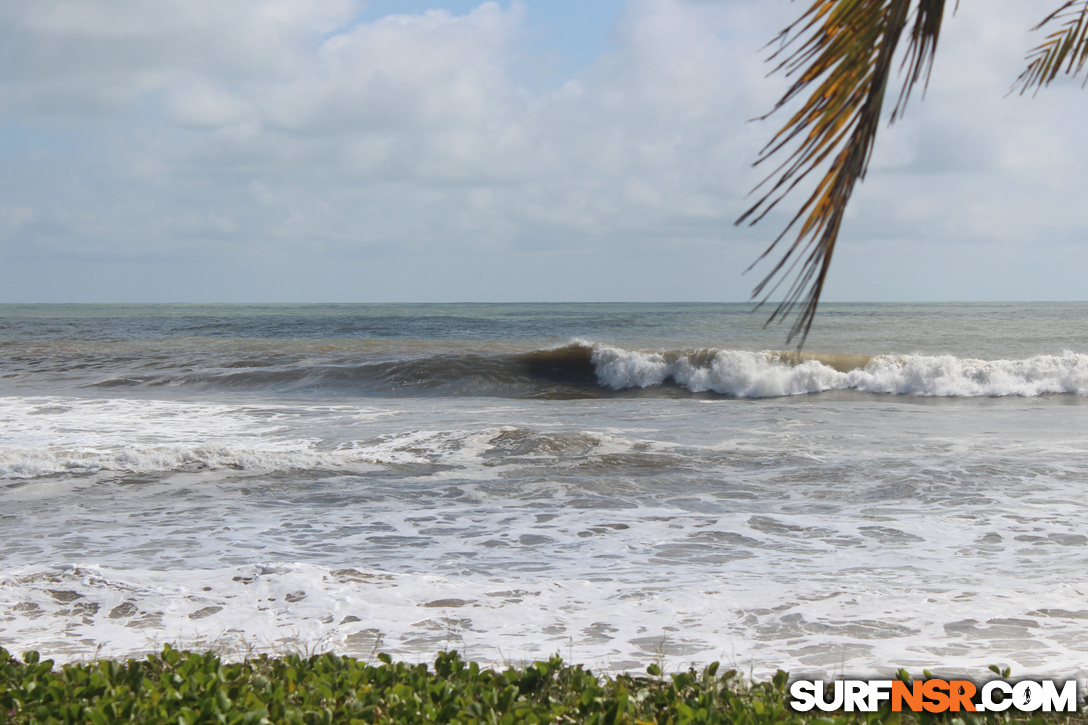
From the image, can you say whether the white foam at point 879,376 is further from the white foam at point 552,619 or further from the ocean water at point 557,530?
the white foam at point 552,619

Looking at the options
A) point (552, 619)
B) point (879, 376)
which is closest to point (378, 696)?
point (552, 619)

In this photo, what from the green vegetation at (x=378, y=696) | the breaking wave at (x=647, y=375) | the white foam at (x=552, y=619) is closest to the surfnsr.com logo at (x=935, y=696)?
the green vegetation at (x=378, y=696)

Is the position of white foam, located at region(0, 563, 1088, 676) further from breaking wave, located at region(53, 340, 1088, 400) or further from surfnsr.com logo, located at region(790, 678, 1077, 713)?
breaking wave, located at region(53, 340, 1088, 400)

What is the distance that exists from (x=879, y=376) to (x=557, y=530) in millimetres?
15546

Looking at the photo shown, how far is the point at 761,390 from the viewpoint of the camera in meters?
19.3

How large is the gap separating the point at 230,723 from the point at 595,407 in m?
13.1

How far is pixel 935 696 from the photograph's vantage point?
291cm

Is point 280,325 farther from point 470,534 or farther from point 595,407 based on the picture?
point 470,534

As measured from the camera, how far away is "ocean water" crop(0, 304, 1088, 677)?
3.95 metres

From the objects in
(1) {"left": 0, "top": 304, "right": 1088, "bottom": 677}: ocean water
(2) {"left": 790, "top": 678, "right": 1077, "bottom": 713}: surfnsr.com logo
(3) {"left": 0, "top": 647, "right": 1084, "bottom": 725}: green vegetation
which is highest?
(3) {"left": 0, "top": 647, "right": 1084, "bottom": 725}: green vegetation

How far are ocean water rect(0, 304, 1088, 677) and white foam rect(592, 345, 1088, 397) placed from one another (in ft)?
6.64

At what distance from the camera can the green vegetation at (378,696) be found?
2.52m

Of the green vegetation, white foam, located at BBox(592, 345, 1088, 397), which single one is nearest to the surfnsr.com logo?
the green vegetation

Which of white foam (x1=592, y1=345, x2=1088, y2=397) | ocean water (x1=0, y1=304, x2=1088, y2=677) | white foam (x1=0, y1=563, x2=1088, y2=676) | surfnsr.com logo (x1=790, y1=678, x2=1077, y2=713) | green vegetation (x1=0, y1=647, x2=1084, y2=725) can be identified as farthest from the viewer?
white foam (x1=592, y1=345, x2=1088, y2=397)
